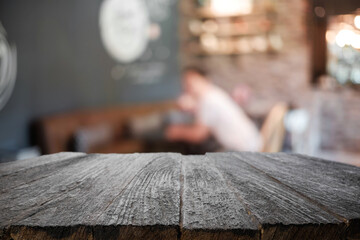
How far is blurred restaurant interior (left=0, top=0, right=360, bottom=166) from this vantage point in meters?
3.03

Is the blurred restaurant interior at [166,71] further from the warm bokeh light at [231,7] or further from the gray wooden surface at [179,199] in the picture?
the gray wooden surface at [179,199]

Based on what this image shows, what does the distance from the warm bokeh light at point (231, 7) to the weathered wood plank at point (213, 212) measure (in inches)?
240

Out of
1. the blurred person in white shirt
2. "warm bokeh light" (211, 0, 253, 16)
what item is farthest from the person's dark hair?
the blurred person in white shirt

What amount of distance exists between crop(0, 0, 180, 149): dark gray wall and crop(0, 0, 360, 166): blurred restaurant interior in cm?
1

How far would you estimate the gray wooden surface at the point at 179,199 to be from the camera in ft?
1.62

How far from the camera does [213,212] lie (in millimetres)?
533

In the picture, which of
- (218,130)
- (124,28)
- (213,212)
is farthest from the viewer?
(124,28)

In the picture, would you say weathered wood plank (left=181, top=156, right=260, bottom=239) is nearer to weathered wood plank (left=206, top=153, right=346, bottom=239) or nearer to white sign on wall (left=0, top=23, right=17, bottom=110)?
weathered wood plank (left=206, top=153, right=346, bottom=239)

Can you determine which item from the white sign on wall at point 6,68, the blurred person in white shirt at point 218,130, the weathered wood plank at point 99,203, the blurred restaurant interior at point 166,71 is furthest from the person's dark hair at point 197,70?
the weathered wood plank at point 99,203

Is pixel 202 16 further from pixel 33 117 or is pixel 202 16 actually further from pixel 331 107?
pixel 33 117

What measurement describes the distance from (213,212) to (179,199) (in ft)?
0.25

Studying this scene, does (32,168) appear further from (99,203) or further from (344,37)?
(344,37)

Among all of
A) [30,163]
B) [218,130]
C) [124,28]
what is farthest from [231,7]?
[30,163]

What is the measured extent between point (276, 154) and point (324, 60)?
5.89m
